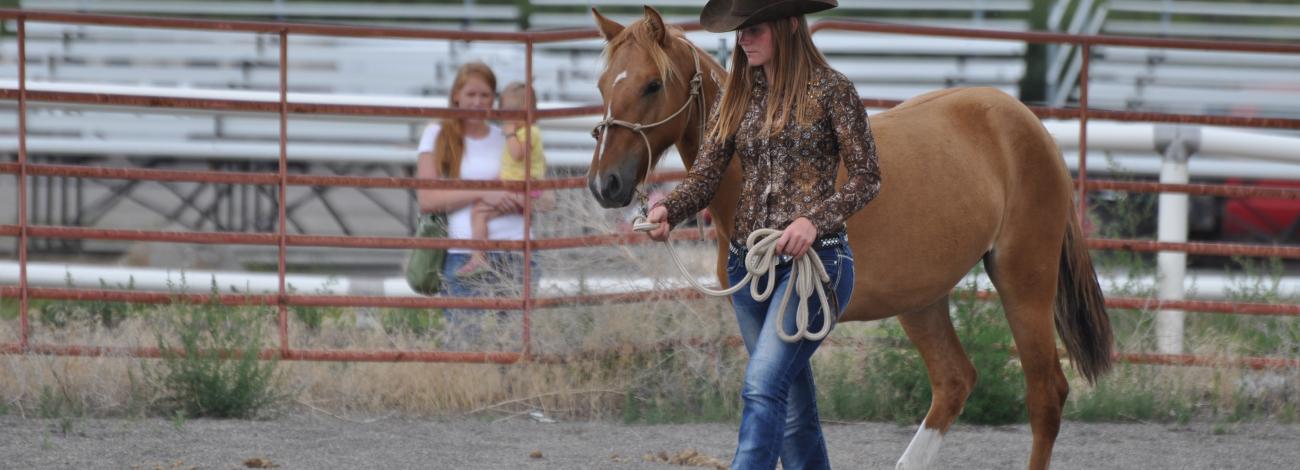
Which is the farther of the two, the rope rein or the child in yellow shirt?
the child in yellow shirt

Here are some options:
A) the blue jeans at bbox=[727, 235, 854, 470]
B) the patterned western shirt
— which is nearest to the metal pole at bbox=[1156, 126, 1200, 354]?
the blue jeans at bbox=[727, 235, 854, 470]

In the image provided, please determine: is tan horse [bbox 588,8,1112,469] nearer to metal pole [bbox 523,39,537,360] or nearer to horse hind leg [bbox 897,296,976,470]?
horse hind leg [bbox 897,296,976,470]

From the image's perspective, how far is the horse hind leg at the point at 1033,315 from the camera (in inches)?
207

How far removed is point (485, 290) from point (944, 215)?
8.58ft

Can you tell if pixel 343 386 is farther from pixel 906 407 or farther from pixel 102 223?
pixel 102 223

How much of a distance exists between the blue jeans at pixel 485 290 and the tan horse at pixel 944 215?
2.11 metres

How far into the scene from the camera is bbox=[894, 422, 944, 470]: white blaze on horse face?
5191mm

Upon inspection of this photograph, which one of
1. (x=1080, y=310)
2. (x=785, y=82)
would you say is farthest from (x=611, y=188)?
(x=1080, y=310)

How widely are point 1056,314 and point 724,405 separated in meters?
1.59

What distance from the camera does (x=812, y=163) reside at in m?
3.87

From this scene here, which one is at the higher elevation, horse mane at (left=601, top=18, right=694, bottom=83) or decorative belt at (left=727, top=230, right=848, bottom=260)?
horse mane at (left=601, top=18, right=694, bottom=83)

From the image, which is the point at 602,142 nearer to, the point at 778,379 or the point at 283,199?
the point at 778,379

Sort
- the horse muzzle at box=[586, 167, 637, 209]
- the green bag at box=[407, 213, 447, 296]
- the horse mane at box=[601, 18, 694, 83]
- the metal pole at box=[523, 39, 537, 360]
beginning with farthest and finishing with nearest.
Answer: the green bag at box=[407, 213, 447, 296] → the metal pole at box=[523, 39, 537, 360] → the horse mane at box=[601, 18, 694, 83] → the horse muzzle at box=[586, 167, 637, 209]

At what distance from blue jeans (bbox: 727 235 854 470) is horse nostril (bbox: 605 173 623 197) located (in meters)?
0.38
